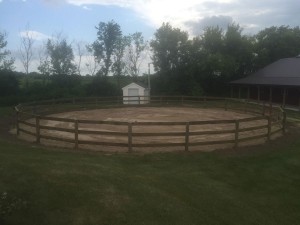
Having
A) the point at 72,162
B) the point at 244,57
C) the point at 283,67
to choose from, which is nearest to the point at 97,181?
the point at 72,162

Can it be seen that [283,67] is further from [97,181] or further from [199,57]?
[97,181]

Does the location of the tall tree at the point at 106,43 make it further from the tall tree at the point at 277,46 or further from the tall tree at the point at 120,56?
the tall tree at the point at 277,46

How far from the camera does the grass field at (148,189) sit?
20.3 feet

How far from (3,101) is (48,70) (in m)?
16.4

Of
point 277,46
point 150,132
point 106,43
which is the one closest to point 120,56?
point 106,43

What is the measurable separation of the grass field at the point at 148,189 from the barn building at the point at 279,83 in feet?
70.0

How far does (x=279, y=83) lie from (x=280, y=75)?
15.1ft

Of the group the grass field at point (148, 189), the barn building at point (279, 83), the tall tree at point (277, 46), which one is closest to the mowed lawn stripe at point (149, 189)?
the grass field at point (148, 189)

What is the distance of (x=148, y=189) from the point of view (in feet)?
24.4

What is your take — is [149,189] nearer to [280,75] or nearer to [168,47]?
[280,75]

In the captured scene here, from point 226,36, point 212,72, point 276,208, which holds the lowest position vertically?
point 276,208

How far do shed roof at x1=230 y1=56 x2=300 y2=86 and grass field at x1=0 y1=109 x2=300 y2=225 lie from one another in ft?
71.2

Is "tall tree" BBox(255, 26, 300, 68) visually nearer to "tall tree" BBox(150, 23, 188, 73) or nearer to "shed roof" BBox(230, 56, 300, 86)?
"shed roof" BBox(230, 56, 300, 86)

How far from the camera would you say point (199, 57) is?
43812 millimetres
